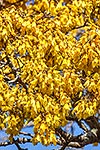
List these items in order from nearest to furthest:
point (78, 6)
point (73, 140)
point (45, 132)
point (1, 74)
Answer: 1. point (45, 132)
2. point (1, 74)
3. point (78, 6)
4. point (73, 140)

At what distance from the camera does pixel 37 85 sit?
6.79 meters

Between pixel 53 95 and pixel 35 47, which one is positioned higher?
pixel 35 47

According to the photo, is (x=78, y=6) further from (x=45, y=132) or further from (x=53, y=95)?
(x=45, y=132)

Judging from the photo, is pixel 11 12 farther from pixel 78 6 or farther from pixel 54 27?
pixel 78 6

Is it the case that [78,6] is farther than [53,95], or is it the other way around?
[78,6]

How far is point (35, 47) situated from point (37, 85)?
0.67 meters

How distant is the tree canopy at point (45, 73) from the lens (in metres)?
6.74

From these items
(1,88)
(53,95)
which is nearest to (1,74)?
(1,88)

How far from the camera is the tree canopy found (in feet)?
22.1

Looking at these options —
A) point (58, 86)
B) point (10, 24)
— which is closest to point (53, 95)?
point (58, 86)

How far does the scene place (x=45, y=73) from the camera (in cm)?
678

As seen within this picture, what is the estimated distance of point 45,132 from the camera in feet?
22.2

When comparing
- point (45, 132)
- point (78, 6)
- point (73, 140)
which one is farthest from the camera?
point (73, 140)

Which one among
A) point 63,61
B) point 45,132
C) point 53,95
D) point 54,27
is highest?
point 54,27
